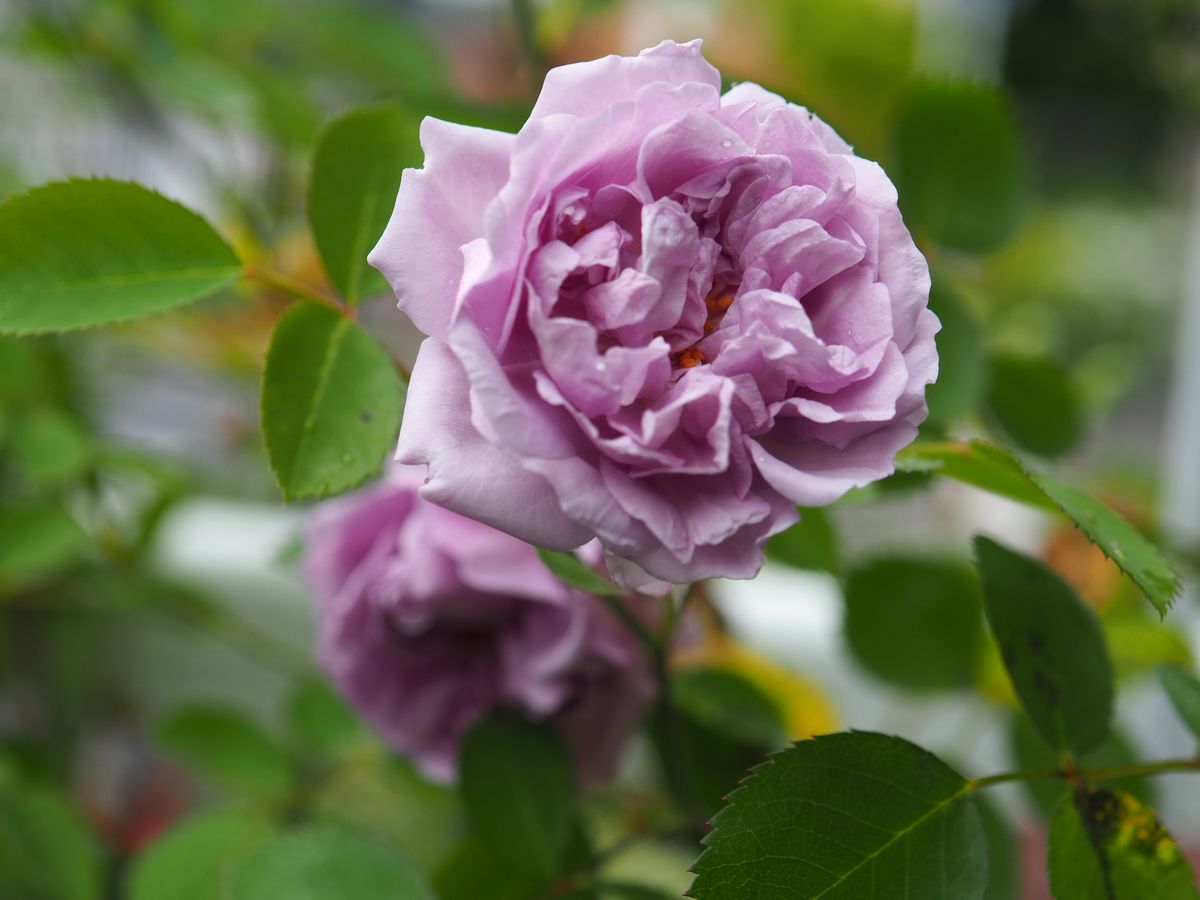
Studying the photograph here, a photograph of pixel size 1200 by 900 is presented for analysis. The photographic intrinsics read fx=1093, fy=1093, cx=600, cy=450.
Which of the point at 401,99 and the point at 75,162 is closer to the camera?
the point at 401,99

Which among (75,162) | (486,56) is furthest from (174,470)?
(486,56)

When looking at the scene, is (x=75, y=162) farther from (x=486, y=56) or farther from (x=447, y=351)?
(x=486, y=56)

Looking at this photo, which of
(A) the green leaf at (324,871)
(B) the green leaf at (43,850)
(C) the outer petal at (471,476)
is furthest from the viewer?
(B) the green leaf at (43,850)

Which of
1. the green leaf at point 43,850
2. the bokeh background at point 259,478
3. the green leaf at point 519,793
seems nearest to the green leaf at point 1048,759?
the bokeh background at point 259,478

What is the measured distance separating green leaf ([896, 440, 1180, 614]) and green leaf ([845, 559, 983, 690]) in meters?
0.13

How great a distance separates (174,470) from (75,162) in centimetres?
50

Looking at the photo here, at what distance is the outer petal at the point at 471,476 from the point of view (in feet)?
0.49

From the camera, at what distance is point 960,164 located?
31 centimetres

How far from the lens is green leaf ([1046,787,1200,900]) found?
189mm

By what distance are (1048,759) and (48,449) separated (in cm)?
37

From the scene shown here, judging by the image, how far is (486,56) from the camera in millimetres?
2473

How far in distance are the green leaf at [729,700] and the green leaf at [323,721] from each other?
0.13 m

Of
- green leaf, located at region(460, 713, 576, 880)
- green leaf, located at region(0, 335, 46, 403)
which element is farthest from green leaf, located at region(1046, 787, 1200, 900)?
green leaf, located at region(0, 335, 46, 403)

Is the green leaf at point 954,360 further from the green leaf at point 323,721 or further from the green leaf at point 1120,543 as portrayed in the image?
the green leaf at point 323,721
